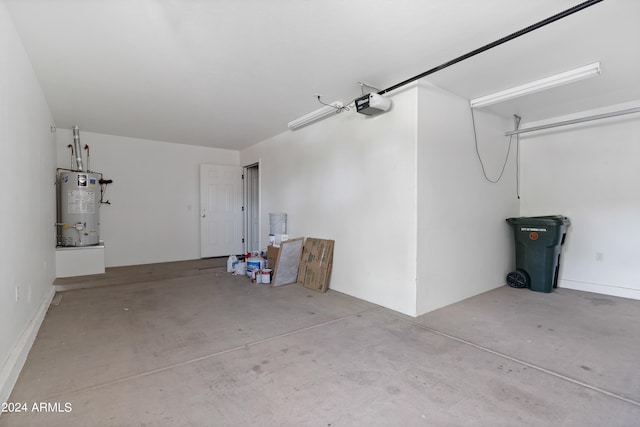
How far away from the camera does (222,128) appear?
18.0ft

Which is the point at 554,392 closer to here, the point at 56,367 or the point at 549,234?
the point at 549,234

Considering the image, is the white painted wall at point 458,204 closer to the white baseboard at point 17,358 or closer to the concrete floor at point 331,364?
the concrete floor at point 331,364

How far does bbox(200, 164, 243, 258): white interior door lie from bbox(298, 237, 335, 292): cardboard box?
111 inches

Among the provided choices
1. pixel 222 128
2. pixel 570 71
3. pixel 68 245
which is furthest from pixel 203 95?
pixel 570 71

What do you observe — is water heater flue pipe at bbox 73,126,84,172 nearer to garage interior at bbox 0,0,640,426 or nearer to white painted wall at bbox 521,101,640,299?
garage interior at bbox 0,0,640,426

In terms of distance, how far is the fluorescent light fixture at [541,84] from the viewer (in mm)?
2981

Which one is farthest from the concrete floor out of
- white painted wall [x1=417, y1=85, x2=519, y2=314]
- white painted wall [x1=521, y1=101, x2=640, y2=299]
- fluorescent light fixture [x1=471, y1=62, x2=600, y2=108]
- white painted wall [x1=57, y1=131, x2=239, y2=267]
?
fluorescent light fixture [x1=471, y1=62, x2=600, y2=108]

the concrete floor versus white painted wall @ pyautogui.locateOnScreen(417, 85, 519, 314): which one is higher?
white painted wall @ pyautogui.locateOnScreen(417, 85, 519, 314)

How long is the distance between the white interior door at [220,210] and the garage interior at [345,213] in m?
1.15

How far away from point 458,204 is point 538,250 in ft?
5.07

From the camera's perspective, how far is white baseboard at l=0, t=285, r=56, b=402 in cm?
192

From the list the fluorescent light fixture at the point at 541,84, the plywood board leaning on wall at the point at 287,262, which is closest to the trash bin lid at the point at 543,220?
the fluorescent light fixture at the point at 541,84

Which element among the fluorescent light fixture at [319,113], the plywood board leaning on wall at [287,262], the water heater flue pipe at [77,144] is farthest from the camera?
the water heater flue pipe at [77,144]

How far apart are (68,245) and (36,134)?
2446mm
